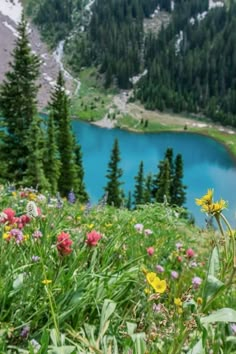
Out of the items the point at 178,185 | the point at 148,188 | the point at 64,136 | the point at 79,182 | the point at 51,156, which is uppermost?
the point at 64,136

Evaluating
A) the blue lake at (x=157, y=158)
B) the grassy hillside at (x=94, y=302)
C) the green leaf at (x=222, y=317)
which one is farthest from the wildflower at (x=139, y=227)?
the blue lake at (x=157, y=158)

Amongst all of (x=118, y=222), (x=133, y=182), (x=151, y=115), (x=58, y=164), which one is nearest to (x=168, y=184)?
(x=58, y=164)

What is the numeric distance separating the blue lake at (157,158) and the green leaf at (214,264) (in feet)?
238

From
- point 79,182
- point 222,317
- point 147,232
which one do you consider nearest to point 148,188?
point 79,182

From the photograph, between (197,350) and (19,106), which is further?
(19,106)

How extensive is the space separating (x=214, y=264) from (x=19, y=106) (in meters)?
36.3

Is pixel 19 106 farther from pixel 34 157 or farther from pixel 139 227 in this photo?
pixel 139 227

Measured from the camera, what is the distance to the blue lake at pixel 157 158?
101125 mm

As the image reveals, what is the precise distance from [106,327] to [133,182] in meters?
99.4

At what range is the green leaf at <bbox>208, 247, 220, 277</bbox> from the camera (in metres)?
3.06

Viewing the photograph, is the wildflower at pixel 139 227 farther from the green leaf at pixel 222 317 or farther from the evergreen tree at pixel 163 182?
the evergreen tree at pixel 163 182

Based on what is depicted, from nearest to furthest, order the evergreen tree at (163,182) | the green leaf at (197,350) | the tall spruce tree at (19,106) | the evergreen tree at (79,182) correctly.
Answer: the green leaf at (197,350), the tall spruce tree at (19,106), the evergreen tree at (79,182), the evergreen tree at (163,182)

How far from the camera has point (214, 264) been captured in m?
3.15

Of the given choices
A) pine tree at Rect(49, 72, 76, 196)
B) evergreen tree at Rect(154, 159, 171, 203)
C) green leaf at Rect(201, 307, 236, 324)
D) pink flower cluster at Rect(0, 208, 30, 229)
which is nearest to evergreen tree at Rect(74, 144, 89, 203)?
pine tree at Rect(49, 72, 76, 196)
